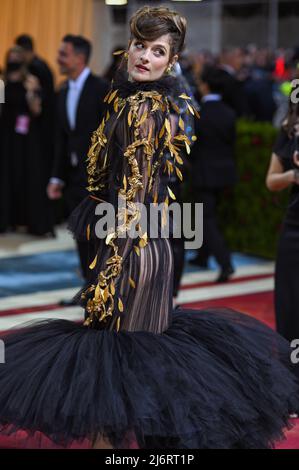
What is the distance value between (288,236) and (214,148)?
11.8ft

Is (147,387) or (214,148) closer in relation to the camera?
(147,387)

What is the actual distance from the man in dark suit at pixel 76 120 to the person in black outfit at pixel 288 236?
6.78 ft

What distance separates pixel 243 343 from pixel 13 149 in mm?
6911

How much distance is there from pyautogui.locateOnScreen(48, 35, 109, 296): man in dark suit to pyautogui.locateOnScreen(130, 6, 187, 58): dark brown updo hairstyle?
10.2 ft

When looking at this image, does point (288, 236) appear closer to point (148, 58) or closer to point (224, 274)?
point (148, 58)

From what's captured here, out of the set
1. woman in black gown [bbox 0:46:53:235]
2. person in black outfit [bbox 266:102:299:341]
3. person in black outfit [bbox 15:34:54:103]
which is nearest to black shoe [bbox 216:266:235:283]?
woman in black gown [bbox 0:46:53:235]

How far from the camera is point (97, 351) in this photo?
351 cm

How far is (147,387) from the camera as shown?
3.41m

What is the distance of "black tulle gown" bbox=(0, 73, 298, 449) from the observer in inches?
133

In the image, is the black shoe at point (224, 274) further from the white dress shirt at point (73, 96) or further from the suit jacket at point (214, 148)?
the white dress shirt at point (73, 96)

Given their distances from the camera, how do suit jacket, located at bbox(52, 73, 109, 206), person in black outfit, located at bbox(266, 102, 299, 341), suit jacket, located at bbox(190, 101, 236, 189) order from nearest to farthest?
person in black outfit, located at bbox(266, 102, 299, 341) → suit jacket, located at bbox(52, 73, 109, 206) → suit jacket, located at bbox(190, 101, 236, 189)

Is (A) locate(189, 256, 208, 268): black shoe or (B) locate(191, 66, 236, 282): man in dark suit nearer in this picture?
(B) locate(191, 66, 236, 282): man in dark suit

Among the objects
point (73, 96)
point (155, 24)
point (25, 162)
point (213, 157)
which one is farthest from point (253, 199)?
point (155, 24)

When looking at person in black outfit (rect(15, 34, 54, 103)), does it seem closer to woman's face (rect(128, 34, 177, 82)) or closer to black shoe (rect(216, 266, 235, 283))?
black shoe (rect(216, 266, 235, 283))
